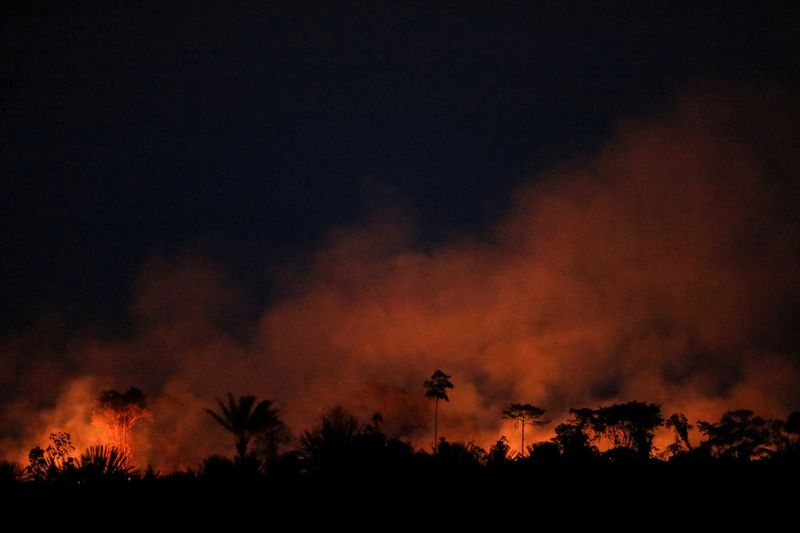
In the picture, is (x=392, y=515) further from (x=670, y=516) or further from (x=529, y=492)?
(x=670, y=516)

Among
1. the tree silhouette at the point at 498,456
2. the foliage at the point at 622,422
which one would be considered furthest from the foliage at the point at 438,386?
the tree silhouette at the point at 498,456

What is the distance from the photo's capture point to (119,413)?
7081 centimetres

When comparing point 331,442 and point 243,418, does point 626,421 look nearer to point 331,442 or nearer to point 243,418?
point 243,418

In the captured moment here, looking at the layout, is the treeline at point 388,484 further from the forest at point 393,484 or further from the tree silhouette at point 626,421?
the tree silhouette at point 626,421

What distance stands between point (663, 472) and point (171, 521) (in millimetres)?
13328

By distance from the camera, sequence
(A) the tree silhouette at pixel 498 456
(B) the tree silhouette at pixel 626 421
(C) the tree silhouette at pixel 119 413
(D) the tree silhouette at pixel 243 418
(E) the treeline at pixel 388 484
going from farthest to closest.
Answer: (C) the tree silhouette at pixel 119 413, (B) the tree silhouette at pixel 626 421, (D) the tree silhouette at pixel 243 418, (A) the tree silhouette at pixel 498 456, (E) the treeline at pixel 388 484

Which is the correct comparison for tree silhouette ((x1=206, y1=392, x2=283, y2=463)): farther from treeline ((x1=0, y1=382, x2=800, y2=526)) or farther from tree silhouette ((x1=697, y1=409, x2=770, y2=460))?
tree silhouette ((x1=697, y1=409, x2=770, y2=460))

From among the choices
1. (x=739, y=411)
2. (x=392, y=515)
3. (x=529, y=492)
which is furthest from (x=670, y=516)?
(x=739, y=411)

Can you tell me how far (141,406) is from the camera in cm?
7238

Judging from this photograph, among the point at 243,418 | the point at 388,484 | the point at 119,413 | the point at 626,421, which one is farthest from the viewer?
the point at 119,413

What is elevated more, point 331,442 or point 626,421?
point 626,421

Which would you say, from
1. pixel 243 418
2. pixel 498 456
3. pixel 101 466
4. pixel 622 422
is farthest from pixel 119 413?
pixel 498 456

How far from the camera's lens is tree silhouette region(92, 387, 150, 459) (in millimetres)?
70250

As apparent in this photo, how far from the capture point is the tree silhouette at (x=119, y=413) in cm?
7025
